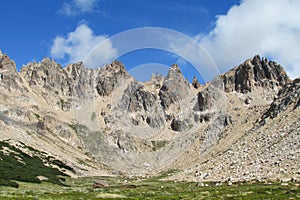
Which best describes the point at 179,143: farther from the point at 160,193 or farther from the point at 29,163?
the point at 160,193

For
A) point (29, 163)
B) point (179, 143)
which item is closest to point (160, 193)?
point (29, 163)

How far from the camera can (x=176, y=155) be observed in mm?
168625

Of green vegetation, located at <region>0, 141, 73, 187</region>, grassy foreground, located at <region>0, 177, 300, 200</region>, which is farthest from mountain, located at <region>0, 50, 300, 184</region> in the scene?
grassy foreground, located at <region>0, 177, 300, 200</region>

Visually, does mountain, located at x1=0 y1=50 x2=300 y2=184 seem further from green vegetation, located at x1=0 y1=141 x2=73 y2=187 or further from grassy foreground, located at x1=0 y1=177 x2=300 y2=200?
grassy foreground, located at x1=0 y1=177 x2=300 y2=200

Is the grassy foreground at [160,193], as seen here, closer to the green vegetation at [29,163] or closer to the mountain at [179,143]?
the green vegetation at [29,163]

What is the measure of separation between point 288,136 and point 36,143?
92.9 meters

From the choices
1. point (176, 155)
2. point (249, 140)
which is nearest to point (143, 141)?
point (176, 155)

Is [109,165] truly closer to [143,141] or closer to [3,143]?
[143,141]

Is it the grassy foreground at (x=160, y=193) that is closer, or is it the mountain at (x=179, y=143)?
the grassy foreground at (x=160, y=193)

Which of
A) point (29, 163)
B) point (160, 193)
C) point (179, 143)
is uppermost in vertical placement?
point (179, 143)

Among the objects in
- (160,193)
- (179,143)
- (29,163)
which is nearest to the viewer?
(160,193)

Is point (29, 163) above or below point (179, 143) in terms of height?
below

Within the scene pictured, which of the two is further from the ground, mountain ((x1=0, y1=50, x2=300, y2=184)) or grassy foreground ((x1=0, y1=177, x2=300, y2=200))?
mountain ((x1=0, y1=50, x2=300, y2=184))

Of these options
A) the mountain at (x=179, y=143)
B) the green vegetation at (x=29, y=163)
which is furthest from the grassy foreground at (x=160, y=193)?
the mountain at (x=179, y=143)
